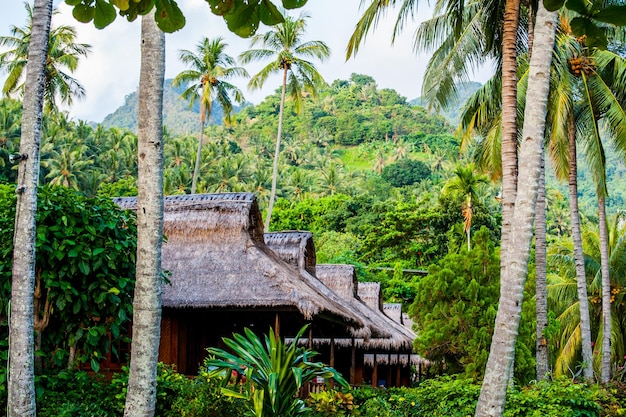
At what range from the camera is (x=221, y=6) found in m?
2.15

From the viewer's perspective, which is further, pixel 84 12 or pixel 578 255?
pixel 578 255

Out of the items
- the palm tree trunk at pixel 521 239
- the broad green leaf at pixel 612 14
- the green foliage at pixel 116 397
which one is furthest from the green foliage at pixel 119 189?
the broad green leaf at pixel 612 14

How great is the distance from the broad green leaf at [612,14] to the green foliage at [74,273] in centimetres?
800

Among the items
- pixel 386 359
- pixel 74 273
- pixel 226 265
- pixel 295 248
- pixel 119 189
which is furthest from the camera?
pixel 119 189

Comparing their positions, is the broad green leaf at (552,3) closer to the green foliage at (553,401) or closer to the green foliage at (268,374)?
the green foliage at (268,374)

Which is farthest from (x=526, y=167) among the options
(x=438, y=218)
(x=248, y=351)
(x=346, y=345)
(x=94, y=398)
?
(x=438, y=218)

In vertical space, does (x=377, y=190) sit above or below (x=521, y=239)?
above

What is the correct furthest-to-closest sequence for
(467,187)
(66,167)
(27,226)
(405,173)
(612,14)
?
(405,173), (66,167), (467,187), (27,226), (612,14)

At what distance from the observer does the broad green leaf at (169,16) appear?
6.89 ft

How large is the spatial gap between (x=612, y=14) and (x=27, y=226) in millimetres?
6681

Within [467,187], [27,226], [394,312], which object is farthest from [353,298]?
[467,187]

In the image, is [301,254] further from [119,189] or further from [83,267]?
[119,189]

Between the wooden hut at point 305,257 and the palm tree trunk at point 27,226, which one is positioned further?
the wooden hut at point 305,257

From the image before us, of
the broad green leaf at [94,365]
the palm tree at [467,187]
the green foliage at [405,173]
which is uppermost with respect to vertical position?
the green foliage at [405,173]
